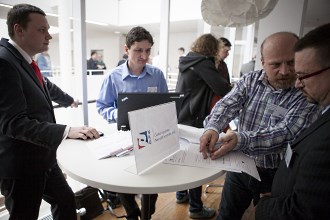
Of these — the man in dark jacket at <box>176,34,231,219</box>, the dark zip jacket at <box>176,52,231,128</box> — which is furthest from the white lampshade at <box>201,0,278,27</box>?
the dark zip jacket at <box>176,52,231,128</box>

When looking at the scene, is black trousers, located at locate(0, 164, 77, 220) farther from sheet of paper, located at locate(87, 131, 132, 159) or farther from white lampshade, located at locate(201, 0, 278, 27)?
white lampshade, located at locate(201, 0, 278, 27)

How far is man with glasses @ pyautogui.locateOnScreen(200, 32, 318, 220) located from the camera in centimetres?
111

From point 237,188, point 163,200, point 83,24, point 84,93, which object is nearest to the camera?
point 237,188

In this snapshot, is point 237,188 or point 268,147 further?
point 237,188

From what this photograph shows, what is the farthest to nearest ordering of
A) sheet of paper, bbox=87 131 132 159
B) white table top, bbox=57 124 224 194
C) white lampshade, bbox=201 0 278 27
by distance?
1. white lampshade, bbox=201 0 278 27
2. sheet of paper, bbox=87 131 132 159
3. white table top, bbox=57 124 224 194

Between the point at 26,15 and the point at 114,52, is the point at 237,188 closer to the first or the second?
the point at 26,15

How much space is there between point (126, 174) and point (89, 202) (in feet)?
4.42

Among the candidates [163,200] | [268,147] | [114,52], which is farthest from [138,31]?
[114,52]

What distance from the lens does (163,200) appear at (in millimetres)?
2340

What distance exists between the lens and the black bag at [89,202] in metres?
1.98

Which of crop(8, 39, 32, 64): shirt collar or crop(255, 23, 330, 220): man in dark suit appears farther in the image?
crop(8, 39, 32, 64): shirt collar

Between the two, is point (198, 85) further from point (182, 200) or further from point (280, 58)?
point (182, 200)

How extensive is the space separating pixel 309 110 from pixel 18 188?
156cm

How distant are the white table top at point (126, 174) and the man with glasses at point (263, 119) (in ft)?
0.63
